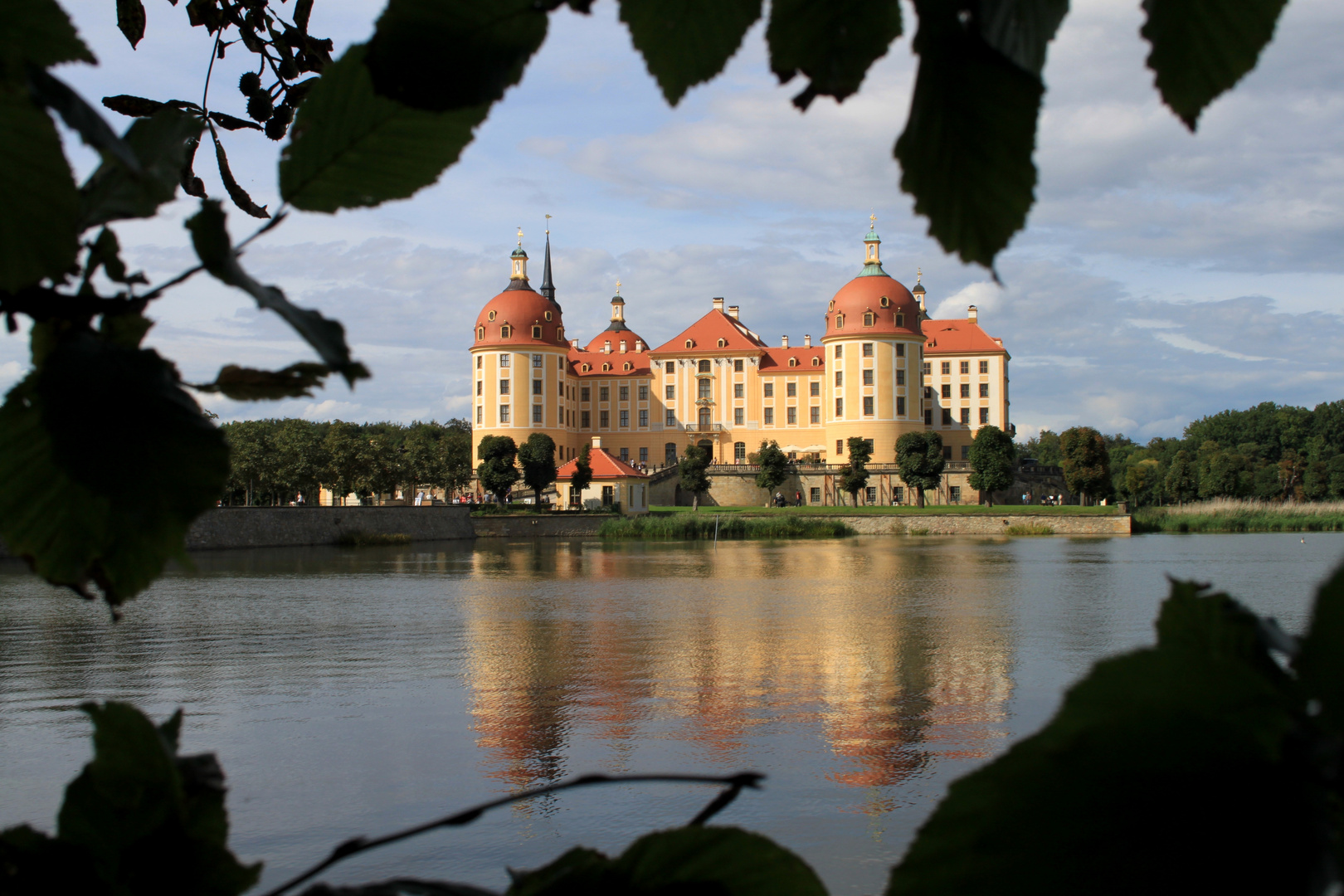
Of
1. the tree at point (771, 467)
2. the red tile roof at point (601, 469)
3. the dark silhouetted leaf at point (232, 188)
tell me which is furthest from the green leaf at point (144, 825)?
the tree at point (771, 467)

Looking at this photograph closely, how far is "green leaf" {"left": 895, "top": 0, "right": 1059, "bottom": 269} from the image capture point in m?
0.36

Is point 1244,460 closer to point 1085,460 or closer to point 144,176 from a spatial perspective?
point 1085,460

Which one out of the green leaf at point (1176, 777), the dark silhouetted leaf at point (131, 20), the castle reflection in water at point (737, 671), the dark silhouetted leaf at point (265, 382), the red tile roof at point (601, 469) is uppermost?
the red tile roof at point (601, 469)

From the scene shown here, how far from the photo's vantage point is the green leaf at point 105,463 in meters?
0.37

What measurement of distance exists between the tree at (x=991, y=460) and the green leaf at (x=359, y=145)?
50948mm

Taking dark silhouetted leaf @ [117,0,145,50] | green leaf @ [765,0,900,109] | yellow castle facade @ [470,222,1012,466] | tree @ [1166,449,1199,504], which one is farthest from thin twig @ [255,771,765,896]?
tree @ [1166,449,1199,504]

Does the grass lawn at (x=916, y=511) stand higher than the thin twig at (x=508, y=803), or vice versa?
the thin twig at (x=508, y=803)

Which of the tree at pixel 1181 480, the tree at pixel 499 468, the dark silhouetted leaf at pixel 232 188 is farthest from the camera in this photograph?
the tree at pixel 1181 480

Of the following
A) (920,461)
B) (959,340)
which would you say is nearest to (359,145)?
(920,461)

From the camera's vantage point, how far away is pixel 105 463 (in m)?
0.37

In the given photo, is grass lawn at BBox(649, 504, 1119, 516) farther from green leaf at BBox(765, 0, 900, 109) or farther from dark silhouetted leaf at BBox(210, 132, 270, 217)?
green leaf at BBox(765, 0, 900, 109)

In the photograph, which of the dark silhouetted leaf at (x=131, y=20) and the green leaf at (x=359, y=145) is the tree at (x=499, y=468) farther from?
the green leaf at (x=359, y=145)

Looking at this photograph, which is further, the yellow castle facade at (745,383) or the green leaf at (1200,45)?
the yellow castle facade at (745,383)

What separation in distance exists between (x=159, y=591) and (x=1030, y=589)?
16.5 meters
